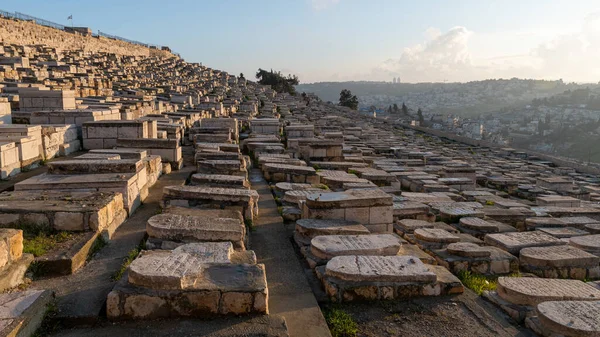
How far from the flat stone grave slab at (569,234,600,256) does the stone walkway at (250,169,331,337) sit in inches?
148

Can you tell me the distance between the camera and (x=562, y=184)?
38.5 feet

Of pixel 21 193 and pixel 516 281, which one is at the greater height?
pixel 21 193

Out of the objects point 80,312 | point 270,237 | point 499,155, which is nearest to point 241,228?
point 270,237

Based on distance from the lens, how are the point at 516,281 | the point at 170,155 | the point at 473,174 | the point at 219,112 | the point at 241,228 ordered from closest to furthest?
the point at 516,281
the point at 241,228
the point at 170,155
the point at 473,174
the point at 219,112

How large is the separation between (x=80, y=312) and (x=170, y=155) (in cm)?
503

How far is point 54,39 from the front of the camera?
42.5 metres

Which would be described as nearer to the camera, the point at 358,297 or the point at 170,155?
the point at 358,297

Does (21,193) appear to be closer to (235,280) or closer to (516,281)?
(235,280)

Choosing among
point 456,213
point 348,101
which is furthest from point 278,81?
point 456,213

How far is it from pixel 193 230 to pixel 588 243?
5.00 meters

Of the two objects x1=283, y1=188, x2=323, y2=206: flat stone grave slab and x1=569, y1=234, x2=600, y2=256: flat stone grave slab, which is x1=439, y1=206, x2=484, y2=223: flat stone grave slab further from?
x1=283, y1=188, x2=323, y2=206: flat stone grave slab

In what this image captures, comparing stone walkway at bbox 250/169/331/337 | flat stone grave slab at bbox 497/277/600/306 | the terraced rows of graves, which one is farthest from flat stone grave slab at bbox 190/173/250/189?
flat stone grave slab at bbox 497/277/600/306

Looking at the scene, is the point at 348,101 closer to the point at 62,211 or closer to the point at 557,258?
the point at 557,258

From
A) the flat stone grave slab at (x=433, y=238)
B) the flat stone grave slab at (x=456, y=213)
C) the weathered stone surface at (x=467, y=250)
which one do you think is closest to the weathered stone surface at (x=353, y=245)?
the weathered stone surface at (x=467, y=250)
